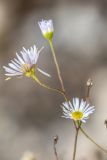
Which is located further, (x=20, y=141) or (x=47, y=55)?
(x=47, y=55)

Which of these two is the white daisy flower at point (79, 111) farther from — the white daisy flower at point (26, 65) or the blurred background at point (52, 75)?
the blurred background at point (52, 75)

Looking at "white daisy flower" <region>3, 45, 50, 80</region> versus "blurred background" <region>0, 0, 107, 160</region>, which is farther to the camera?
"blurred background" <region>0, 0, 107, 160</region>

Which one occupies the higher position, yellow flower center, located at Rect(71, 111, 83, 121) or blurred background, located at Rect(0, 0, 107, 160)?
blurred background, located at Rect(0, 0, 107, 160)

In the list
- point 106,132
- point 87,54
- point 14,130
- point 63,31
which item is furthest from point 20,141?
point 63,31

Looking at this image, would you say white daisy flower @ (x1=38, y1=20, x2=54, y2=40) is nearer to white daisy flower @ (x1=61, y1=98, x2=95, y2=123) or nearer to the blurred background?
white daisy flower @ (x1=61, y1=98, x2=95, y2=123)

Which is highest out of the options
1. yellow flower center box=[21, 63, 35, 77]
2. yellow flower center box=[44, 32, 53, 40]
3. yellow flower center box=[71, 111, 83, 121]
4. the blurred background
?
the blurred background

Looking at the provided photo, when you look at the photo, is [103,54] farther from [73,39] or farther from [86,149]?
[86,149]

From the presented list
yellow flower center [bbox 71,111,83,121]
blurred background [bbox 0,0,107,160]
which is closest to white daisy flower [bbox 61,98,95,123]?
yellow flower center [bbox 71,111,83,121]

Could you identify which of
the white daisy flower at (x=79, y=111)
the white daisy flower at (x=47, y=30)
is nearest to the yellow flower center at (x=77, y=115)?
the white daisy flower at (x=79, y=111)
